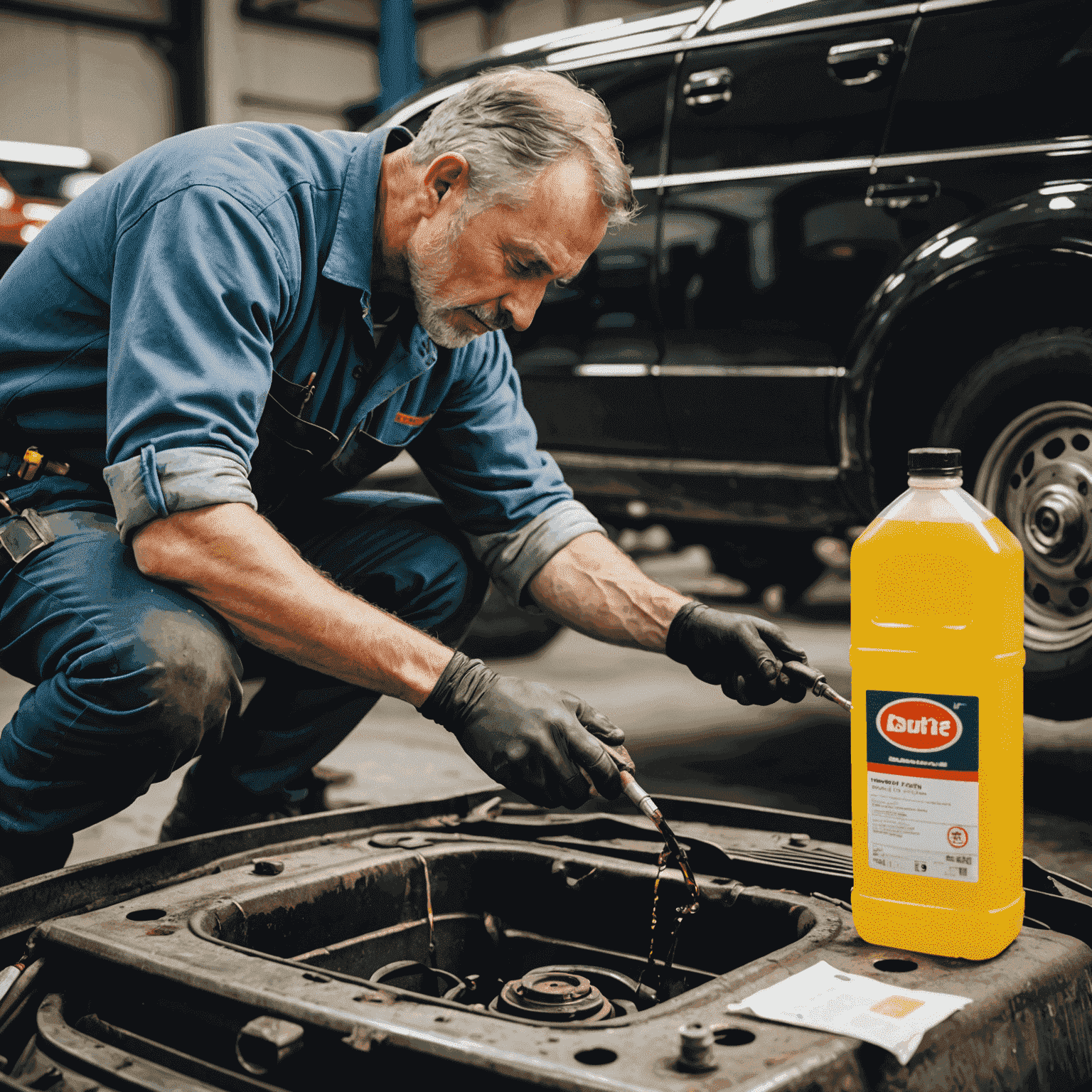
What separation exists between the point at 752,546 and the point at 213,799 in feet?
6.61

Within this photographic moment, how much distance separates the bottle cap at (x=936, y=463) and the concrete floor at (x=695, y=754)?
1.04 meters

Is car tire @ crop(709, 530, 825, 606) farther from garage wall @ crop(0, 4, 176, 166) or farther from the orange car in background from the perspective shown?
garage wall @ crop(0, 4, 176, 166)

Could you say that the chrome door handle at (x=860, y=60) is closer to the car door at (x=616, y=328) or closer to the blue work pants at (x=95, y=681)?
the car door at (x=616, y=328)

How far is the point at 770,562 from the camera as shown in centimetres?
376

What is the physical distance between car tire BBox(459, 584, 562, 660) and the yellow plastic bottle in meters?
2.27

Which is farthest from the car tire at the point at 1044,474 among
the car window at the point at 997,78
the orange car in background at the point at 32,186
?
the orange car in background at the point at 32,186

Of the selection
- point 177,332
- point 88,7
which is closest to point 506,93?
point 177,332

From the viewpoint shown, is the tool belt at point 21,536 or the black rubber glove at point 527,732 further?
the tool belt at point 21,536

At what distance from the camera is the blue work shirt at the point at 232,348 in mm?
1442

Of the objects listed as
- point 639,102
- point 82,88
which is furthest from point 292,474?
point 82,88

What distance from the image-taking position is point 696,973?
1.40 m

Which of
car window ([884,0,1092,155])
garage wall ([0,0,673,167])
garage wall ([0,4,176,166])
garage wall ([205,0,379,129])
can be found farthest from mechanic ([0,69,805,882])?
garage wall ([205,0,379,129])

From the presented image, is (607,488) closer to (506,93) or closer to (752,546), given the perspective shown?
(752,546)

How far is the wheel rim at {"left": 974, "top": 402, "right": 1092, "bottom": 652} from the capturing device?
237 cm
